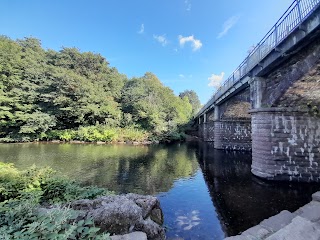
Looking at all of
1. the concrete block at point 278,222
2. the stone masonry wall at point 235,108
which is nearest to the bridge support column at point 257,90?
the stone masonry wall at point 235,108

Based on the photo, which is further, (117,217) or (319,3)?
(319,3)

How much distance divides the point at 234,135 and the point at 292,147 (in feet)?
41.1

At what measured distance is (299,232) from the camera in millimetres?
3480

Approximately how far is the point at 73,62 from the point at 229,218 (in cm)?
4361

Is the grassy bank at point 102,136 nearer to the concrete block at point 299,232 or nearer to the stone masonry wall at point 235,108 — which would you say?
A: the stone masonry wall at point 235,108

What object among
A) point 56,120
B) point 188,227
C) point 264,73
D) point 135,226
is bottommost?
point 188,227

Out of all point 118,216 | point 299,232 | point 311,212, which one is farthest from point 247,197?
point 118,216

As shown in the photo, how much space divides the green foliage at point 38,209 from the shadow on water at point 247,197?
14.0ft

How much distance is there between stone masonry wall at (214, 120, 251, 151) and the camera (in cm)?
2264

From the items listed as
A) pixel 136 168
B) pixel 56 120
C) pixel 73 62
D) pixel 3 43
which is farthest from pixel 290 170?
pixel 3 43

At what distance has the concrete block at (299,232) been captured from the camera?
3.37m

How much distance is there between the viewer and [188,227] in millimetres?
6199

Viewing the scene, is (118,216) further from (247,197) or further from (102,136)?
(102,136)

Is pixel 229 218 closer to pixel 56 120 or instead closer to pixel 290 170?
pixel 290 170
